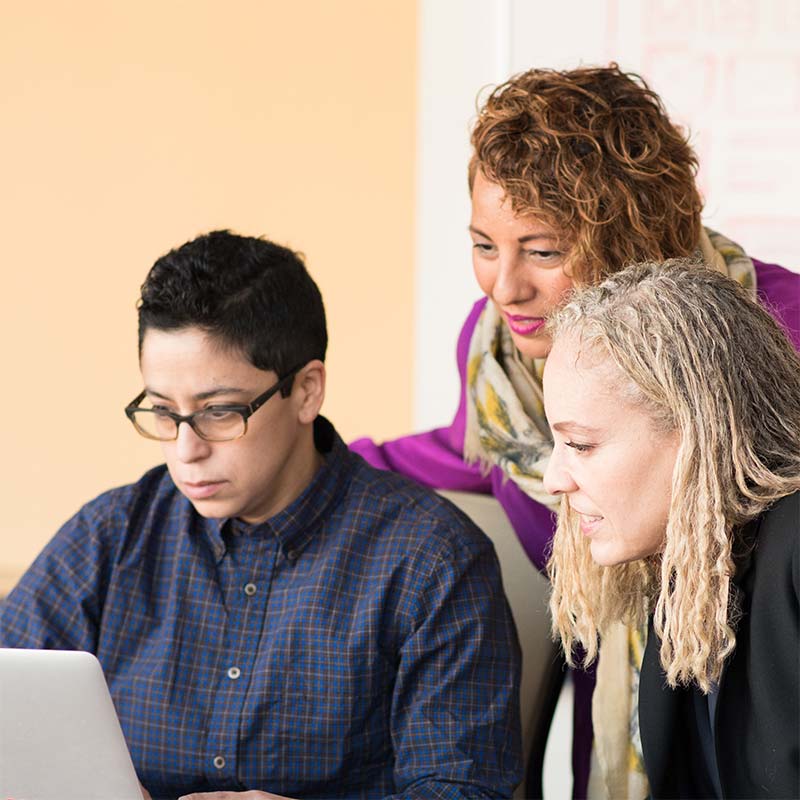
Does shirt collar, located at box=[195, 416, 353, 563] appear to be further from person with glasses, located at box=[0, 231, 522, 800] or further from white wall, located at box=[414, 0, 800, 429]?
white wall, located at box=[414, 0, 800, 429]

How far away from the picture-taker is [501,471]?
7.13 feet

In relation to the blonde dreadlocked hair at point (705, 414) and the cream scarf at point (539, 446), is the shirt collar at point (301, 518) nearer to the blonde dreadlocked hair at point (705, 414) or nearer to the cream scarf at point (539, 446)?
the cream scarf at point (539, 446)

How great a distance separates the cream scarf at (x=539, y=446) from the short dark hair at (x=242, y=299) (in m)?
0.39

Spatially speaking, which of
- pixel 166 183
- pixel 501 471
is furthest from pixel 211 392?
pixel 166 183

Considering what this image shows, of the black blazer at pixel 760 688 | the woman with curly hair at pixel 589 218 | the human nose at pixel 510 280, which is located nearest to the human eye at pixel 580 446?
the black blazer at pixel 760 688

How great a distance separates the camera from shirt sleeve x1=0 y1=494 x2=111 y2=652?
1768 millimetres

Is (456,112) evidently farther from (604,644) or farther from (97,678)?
(97,678)

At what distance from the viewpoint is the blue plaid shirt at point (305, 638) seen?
162 centimetres

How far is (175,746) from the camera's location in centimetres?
168

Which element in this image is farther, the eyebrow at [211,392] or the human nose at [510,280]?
the human nose at [510,280]

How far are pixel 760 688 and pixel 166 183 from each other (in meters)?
1.94

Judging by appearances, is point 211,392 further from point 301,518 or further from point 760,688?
point 760,688

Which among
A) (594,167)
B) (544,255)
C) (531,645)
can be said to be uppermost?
(594,167)

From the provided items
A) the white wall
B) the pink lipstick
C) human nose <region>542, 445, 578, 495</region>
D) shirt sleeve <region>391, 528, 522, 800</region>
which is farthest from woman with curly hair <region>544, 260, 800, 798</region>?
the white wall
